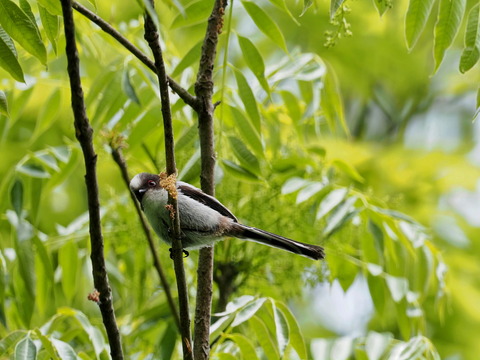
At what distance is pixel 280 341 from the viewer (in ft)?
8.20

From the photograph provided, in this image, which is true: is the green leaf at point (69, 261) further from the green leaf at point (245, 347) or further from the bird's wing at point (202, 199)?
the green leaf at point (245, 347)

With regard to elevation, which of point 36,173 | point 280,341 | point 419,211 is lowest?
point 419,211

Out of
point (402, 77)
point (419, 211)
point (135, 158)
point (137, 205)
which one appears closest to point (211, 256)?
point (137, 205)

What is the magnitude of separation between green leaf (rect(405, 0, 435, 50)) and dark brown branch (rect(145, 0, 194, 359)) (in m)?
0.92

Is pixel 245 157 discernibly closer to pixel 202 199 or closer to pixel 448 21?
pixel 202 199

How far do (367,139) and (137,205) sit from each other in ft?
14.5

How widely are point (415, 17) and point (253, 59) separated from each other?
26.2 inches

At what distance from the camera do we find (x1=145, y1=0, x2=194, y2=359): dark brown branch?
1.96m

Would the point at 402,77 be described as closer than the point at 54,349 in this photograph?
No

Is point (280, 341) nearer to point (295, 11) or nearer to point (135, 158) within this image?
point (135, 158)

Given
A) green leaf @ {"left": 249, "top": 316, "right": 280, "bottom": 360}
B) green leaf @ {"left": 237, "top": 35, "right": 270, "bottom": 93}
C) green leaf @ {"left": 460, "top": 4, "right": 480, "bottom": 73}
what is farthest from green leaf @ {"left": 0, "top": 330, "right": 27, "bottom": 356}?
green leaf @ {"left": 460, "top": 4, "right": 480, "bottom": 73}

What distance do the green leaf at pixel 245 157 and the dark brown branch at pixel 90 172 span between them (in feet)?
2.98

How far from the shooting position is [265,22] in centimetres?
269

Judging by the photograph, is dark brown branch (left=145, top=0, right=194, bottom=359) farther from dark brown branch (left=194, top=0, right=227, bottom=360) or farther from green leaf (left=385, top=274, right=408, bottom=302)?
green leaf (left=385, top=274, right=408, bottom=302)
